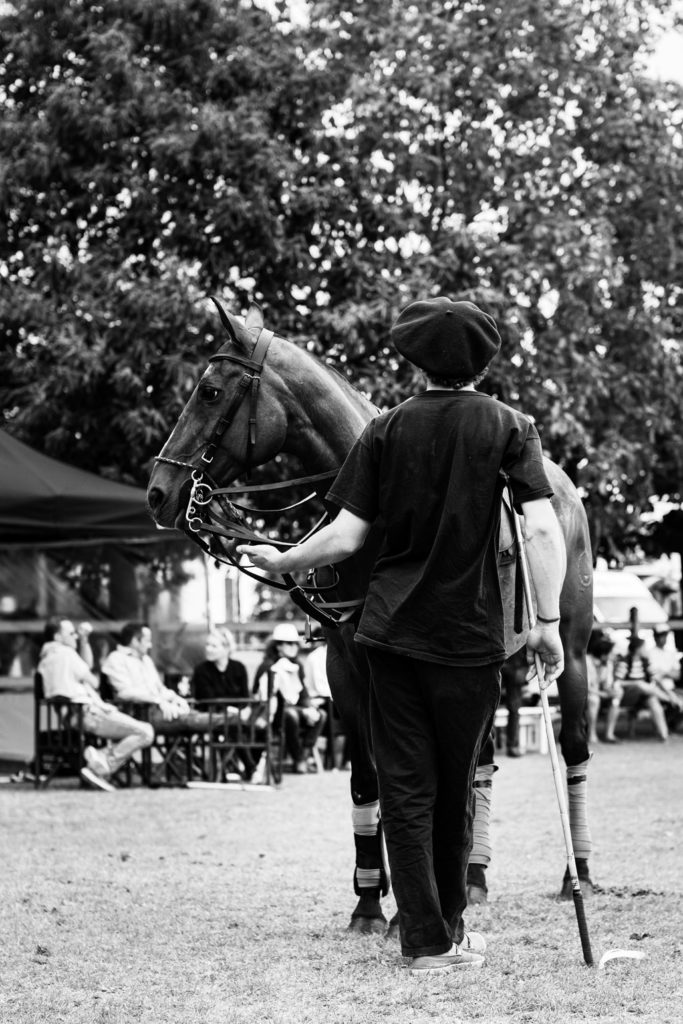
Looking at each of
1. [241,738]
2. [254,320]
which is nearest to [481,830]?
[254,320]

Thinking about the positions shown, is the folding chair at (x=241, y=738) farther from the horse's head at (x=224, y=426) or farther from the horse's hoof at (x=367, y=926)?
the horse's head at (x=224, y=426)

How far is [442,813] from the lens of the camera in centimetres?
500

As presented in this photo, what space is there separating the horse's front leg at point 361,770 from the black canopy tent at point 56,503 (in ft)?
29.0

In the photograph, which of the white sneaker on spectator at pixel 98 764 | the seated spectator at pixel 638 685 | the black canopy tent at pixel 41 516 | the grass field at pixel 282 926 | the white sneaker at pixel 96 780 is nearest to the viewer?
the grass field at pixel 282 926

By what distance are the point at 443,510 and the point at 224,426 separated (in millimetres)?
1389

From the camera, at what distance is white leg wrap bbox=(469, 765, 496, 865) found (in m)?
6.98

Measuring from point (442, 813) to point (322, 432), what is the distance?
5.76 feet

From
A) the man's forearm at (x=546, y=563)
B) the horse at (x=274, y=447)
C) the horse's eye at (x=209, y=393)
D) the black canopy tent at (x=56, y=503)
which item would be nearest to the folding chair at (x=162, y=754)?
the black canopy tent at (x=56, y=503)

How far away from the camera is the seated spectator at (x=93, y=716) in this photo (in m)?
14.6

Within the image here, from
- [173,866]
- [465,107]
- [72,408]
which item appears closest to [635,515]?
[465,107]

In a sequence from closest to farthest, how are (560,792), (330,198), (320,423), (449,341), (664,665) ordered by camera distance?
(449,341), (560,792), (320,423), (330,198), (664,665)

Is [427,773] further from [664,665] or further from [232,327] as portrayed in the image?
[664,665]

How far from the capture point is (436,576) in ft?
15.9

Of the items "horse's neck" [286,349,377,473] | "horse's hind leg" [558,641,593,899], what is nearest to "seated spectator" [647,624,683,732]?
"horse's hind leg" [558,641,593,899]
